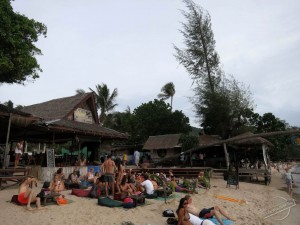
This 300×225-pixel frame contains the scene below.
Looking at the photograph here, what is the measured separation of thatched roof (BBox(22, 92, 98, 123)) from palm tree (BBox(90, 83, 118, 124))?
1257cm

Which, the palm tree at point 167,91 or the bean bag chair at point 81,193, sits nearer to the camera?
the bean bag chair at point 81,193

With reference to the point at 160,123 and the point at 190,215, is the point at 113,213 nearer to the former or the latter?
the point at 190,215

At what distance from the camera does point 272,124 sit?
137 feet

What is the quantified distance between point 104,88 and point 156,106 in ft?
32.4

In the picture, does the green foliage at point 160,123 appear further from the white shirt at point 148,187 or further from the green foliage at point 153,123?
the white shirt at point 148,187

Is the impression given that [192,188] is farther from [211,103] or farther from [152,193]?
[211,103]

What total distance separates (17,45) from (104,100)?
2272cm

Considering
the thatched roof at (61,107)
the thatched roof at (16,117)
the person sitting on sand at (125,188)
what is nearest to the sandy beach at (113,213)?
the person sitting on sand at (125,188)

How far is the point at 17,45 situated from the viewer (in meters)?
11.4

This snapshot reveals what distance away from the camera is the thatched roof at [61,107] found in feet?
56.4

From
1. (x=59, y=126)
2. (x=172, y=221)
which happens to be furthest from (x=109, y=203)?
(x=59, y=126)

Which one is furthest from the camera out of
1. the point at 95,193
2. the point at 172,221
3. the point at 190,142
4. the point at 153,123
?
the point at 153,123

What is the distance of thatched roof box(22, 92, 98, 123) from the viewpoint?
17.2 metres

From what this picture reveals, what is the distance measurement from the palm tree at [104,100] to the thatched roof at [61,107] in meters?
12.6
